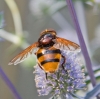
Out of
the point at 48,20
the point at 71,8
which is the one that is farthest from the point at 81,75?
the point at 48,20

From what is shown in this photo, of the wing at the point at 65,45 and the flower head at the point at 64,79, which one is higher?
the wing at the point at 65,45

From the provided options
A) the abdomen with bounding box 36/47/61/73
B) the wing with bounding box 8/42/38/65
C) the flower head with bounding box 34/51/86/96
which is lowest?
the flower head with bounding box 34/51/86/96

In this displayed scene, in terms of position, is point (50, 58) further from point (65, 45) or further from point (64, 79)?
point (64, 79)

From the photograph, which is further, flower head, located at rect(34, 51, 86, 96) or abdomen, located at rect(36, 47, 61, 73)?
flower head, located at rect(34, 51, 86, 96)

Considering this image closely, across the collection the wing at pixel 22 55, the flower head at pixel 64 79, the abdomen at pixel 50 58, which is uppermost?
the wing at pixel 22 55

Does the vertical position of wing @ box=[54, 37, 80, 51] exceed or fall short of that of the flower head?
it exceeds it

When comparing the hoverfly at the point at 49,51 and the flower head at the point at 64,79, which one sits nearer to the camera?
the hoverfly at the point at 49,51
